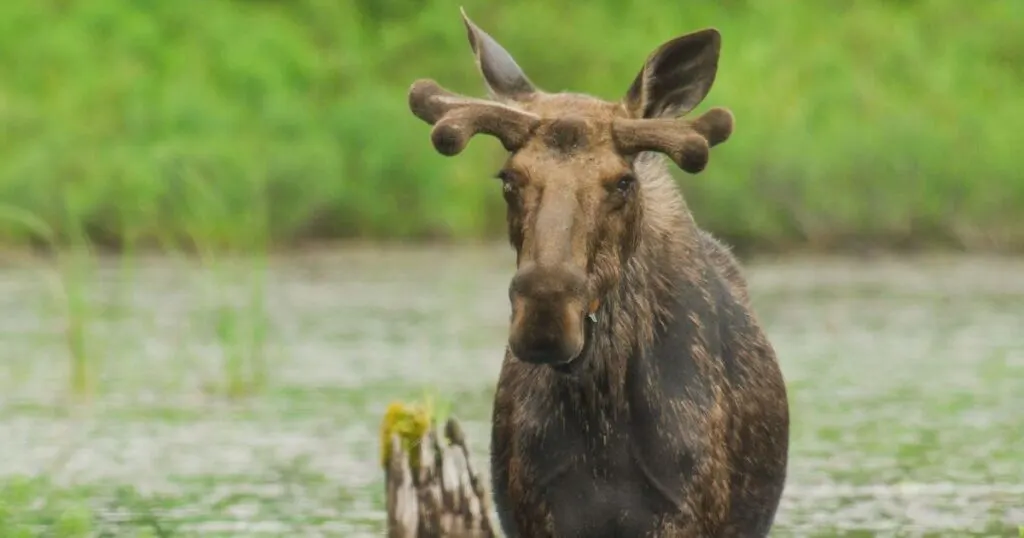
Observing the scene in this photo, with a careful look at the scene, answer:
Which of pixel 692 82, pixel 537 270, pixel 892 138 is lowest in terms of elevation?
pixel 537 270

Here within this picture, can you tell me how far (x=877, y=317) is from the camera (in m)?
19.6

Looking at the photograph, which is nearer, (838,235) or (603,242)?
(603,242)

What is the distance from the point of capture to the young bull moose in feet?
21.0

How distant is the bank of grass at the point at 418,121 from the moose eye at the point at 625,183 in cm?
1428

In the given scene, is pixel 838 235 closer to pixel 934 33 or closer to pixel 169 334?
pixel 934 33

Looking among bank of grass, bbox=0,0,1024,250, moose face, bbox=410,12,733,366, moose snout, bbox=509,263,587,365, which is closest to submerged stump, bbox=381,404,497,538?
moose face, bbox=410,12,733,366

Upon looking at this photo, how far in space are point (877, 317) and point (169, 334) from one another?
18.1 ft

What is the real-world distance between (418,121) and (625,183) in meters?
19.8

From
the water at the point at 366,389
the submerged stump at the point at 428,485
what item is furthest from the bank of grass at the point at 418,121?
the submerged stump at the point at 428,485

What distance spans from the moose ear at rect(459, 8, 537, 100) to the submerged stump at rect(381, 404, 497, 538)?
1.43 meters

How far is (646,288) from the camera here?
7090mm

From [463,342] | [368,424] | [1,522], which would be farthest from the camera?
[463,342]

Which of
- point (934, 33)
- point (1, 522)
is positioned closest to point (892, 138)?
point (934, 33)

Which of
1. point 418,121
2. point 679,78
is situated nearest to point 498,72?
point 679,78
